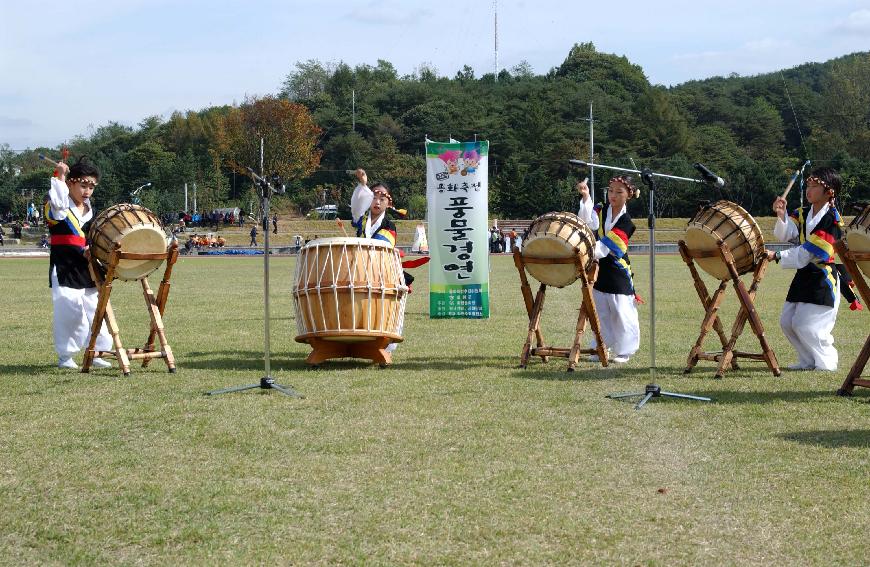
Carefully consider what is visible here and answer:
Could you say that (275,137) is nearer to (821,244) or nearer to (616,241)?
(616,241)

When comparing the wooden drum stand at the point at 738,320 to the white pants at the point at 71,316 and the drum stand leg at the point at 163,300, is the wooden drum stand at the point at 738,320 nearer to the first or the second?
the drum stand leg at the point at 163,300

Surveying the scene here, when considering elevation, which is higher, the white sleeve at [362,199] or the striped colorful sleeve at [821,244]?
the white sleeve at [362,199]

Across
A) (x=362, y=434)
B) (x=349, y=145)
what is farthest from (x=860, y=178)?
(x=362, y=434)

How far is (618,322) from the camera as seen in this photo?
1132cm

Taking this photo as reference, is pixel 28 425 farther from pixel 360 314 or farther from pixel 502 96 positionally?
pixel 502 96

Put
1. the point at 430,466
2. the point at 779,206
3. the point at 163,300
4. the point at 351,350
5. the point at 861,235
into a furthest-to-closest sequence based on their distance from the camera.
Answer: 1. the point at 351,350
2. the point at 163,300
3. the point at 779,206
4. the point at 861,235
5. the point at 430,466

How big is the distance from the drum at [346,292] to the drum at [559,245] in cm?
147

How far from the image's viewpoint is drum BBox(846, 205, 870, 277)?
839cm

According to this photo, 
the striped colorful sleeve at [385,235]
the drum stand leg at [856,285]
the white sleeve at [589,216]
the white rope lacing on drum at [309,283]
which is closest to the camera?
the drum stand leg at [856,285]

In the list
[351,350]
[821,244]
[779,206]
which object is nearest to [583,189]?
[779,206]

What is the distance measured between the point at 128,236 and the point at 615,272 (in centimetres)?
503

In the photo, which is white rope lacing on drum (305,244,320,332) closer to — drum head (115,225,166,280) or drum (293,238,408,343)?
drum (293,238,408,343)

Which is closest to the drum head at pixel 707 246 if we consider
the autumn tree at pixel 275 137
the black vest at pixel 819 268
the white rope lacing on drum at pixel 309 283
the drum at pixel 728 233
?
the drum at pixel 728 233

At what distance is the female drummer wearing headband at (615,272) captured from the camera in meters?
11.1
